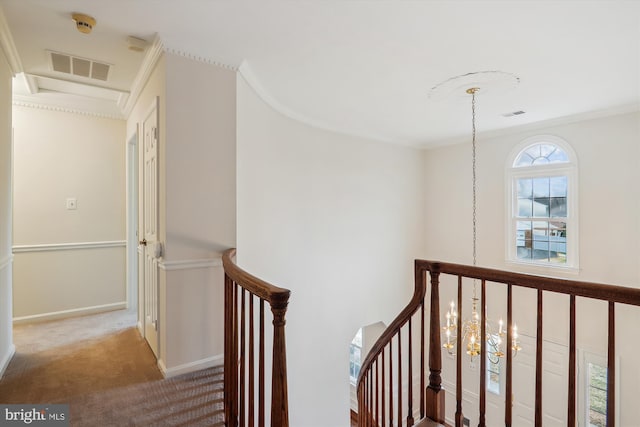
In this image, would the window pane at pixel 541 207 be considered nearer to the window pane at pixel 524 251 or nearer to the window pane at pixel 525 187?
the window pane at pixel 525 187

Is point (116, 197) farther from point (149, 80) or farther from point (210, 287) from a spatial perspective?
point (210, 287)

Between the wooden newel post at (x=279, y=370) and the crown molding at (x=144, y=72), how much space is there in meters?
2.05

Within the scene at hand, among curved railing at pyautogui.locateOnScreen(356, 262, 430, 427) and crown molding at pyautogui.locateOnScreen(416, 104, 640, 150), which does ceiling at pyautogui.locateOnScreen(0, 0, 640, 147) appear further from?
curved railing at pyautogui.locateOnScreen(356, 262, 430, 427)

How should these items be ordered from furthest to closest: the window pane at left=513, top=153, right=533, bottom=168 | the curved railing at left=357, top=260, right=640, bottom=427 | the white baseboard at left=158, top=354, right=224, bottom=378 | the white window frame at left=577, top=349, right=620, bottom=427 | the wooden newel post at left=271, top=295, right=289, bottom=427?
the window pane at left=513, top=153, right=533, bottom=168 → the white window frame at left=577, top=349, right=620, bottom=427 → the white baseboard at left=158, top=354, right=224, bottom=378 → the curved railing at left=357, top=260, right=640, bottom=427 → the wooden newel post at left=271, top=295, right=289, bottom=427

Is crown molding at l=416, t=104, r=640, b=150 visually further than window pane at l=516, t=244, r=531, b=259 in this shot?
No

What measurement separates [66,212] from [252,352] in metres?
3.30

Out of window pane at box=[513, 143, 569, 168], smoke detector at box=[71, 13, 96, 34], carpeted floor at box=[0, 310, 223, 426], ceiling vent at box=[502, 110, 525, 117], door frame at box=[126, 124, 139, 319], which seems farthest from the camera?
window pane at box=[513, 143, 569, 168]

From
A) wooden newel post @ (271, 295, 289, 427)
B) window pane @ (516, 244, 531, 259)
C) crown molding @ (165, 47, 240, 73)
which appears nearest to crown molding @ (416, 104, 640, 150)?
window pane @ (516, 244, 531, 259)

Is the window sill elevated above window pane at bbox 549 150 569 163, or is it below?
below

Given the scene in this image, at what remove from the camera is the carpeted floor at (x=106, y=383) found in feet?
5.88

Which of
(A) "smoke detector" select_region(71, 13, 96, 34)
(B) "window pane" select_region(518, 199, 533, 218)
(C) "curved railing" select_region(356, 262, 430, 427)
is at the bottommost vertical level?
(C) "curved railing" select_region(356, 262, 430, 427)

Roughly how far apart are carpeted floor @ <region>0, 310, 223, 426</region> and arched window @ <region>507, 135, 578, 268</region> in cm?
438

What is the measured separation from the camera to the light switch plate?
347 cm

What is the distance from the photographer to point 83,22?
196cm
